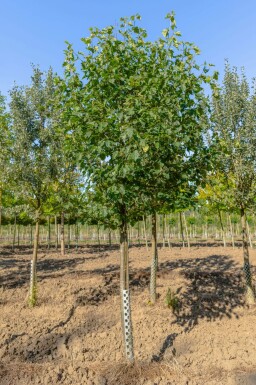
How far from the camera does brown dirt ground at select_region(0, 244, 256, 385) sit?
7277 millimetres

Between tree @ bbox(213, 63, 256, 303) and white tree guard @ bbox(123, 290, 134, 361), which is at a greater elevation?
tree @ bbox(213, 63, 256, 303)

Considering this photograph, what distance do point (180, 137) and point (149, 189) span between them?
1.45m

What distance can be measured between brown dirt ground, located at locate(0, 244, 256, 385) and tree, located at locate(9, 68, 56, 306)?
160 cm

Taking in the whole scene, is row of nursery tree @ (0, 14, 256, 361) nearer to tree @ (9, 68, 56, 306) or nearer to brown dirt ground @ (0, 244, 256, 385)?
brown dirt ground @ (0, 244, 256, 385)

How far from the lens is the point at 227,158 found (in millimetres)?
11031

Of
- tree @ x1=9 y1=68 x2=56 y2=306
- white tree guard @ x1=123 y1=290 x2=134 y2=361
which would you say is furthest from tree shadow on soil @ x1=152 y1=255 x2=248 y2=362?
tree @ x1=9 y1=68 x2=56 y2=306

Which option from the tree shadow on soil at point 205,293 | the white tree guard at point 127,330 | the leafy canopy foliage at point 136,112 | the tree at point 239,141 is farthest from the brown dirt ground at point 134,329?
the leafy canopy foliage at point 136,112

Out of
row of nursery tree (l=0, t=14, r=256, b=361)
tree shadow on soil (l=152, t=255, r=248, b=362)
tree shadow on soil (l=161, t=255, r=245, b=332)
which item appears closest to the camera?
row of nursery tree (l=0, t=14, r=256, b=361)

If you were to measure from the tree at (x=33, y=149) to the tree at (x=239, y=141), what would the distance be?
615 centimetres

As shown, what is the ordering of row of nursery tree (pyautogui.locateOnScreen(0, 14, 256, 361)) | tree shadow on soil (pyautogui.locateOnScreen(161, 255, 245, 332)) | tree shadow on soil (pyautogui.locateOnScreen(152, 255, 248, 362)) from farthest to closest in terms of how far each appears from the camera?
1. tree shadow on soil (pyautogui.locateOnScreen(161, 255, 245, 332))
2. tree shadow on soil (pyautogui.locateOnScreen(152, 255, 248, 362))
3. row of nursery tree (pyautogui.locateOnScreen(0, 14, 256, 361))

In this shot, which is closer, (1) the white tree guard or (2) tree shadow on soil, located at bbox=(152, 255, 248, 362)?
(1) the white tree guard

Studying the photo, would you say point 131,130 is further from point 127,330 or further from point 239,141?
point 239,141

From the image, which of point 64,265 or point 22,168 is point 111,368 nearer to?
point 22,168

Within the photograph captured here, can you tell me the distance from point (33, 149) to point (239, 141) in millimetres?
7487
